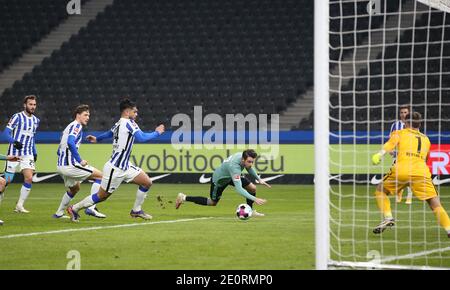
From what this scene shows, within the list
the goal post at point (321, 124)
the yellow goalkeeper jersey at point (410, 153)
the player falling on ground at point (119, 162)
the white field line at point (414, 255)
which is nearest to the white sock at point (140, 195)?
the player falling on ground at point (119, 162)

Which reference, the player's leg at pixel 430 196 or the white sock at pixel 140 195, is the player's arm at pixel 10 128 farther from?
the player's leg at pixel 430 196

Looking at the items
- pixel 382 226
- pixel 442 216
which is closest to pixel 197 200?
pixel 382 226

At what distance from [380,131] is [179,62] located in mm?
8209

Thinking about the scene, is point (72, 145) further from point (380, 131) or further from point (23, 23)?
point (23, 23)

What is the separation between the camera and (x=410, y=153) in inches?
460

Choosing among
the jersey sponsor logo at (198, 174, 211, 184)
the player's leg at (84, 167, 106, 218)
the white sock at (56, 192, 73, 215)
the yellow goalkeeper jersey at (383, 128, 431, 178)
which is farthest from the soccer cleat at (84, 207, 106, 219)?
the jersey sponsor logo at (198, 174, 211, 184)

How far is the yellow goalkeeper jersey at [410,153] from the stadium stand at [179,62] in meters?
15.7

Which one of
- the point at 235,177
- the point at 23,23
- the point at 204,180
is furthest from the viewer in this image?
the point at 23,23

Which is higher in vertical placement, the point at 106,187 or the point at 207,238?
the point at 106,187

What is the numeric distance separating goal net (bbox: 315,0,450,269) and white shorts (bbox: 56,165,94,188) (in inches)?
164

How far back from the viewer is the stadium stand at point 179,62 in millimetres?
28219

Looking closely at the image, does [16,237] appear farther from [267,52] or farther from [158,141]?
[267,52]

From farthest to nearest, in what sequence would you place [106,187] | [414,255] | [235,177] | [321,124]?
[235,177] → [106,187] → [414,255] → [321,124]

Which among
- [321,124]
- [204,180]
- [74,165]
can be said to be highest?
[321,124]
